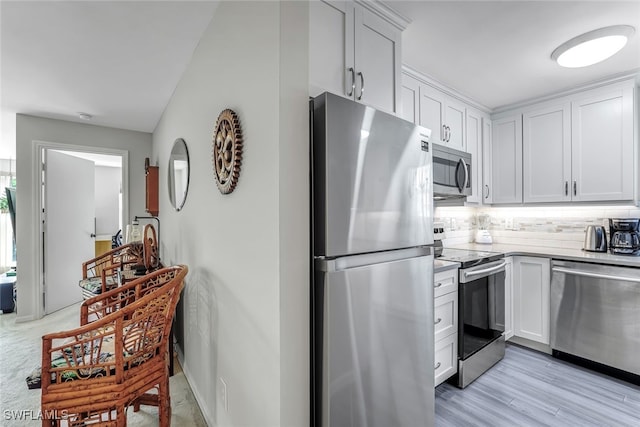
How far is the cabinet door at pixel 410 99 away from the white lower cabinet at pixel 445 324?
1.18m

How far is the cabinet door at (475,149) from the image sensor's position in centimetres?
287

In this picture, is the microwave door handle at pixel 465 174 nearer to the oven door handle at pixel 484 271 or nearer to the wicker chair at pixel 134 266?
the oven door handle at pixel 484 271

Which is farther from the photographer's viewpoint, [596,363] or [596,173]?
[596,173]

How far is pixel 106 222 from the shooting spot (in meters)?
6.19

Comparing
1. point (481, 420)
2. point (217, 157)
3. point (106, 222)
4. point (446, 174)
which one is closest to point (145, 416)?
point (217, 157)

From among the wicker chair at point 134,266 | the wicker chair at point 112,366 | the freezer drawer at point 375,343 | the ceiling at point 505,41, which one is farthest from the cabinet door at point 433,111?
the wicker chair at point 134,266

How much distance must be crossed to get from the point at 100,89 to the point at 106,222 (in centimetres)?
449

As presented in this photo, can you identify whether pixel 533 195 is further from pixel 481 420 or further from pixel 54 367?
pixel 54 367

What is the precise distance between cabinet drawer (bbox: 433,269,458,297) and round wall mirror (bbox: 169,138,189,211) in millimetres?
1970

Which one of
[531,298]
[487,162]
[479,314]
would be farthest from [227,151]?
[531,298]

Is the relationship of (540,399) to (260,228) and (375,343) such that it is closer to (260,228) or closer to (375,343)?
(375,343)

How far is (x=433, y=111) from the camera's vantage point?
2414 millimetres

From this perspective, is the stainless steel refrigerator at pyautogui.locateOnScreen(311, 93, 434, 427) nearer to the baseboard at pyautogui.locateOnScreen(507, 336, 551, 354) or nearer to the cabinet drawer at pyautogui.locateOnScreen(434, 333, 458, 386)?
the cabinet drawer at pyautogui.locateOnScreen(434, 333, 458, 386)

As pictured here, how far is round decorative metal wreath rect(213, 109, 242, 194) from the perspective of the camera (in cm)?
135
